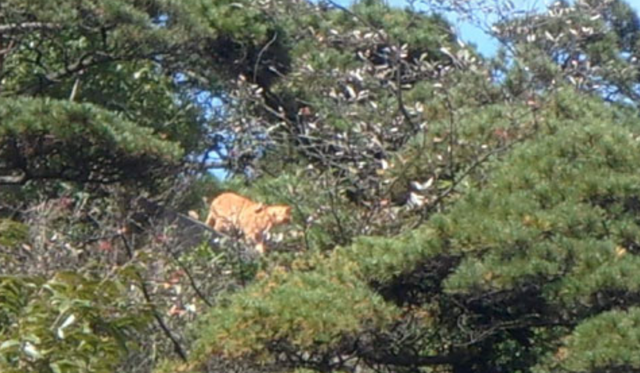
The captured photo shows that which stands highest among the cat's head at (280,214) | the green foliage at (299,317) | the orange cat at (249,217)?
the green foliage at (299,317)

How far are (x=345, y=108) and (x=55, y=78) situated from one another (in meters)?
2.10

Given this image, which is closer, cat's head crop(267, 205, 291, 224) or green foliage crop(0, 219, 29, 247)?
green foliage crop(0, 219, 29, 247)

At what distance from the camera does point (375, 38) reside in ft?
33.8

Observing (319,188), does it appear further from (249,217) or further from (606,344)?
(606,344)

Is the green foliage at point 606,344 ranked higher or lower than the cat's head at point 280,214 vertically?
higher

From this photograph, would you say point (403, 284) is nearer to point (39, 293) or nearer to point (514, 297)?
point (514, 297)

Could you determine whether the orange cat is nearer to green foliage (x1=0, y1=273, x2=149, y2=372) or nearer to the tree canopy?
the tree canopy

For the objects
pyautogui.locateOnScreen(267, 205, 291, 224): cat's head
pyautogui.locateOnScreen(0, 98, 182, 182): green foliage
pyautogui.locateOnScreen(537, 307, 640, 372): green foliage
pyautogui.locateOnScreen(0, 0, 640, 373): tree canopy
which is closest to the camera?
pyautogui.locateOnScreen(537, 307, 640, 372): green foliage

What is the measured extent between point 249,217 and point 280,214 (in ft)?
0.81

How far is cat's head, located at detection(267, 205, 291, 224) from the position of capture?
8.45 m

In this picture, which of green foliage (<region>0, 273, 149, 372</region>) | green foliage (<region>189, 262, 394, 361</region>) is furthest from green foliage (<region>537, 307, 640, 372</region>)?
green foliage (<region>0, 273, 149, 372</region>)

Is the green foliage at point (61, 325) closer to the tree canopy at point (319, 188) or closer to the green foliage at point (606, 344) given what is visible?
the tree canopy at point (319, 188)

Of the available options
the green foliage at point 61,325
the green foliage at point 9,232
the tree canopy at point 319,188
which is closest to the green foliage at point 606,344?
the tree canopy at point 319,188

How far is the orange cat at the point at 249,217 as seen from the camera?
8.33m
